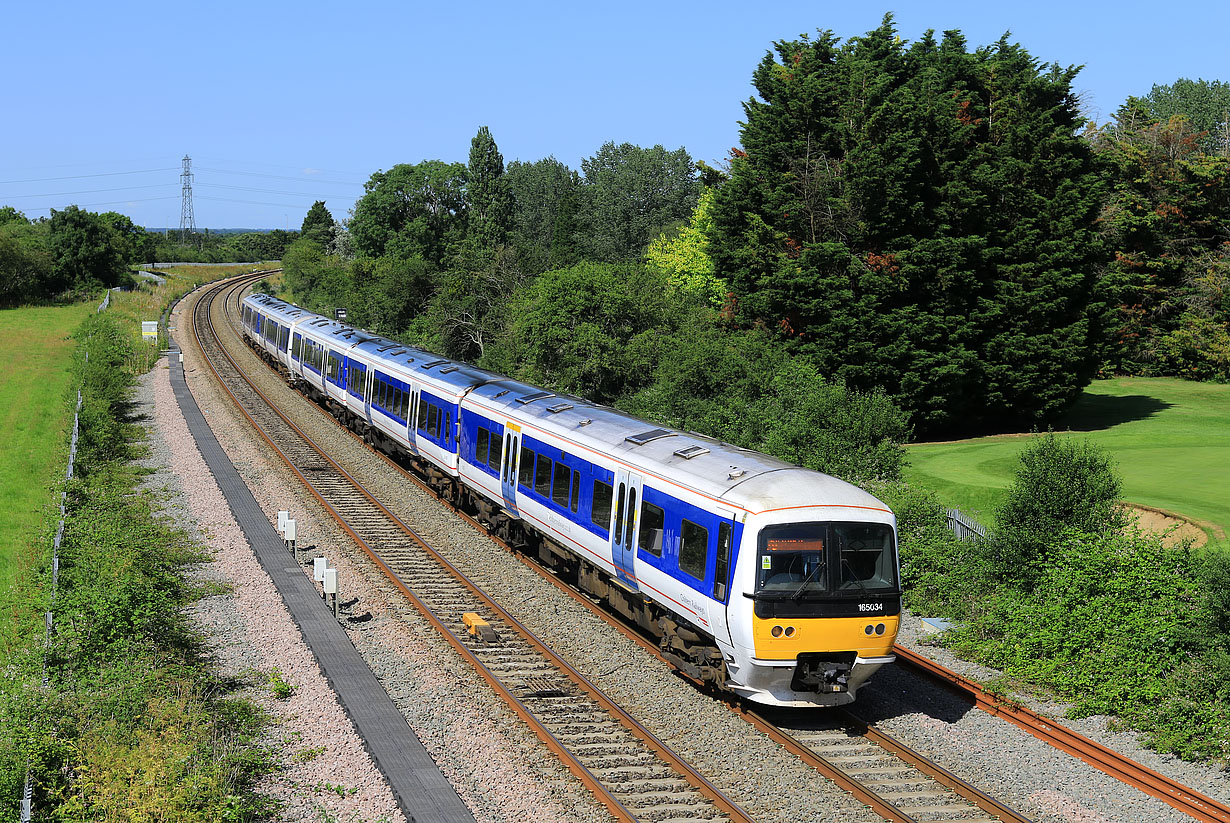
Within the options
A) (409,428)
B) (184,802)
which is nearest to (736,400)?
(409,428)

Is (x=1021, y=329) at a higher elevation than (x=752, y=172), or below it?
below

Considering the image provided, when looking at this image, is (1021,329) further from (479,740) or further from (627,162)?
(627,162)

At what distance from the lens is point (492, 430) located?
2109 centimetres

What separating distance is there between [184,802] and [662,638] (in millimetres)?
7040

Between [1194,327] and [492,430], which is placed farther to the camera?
[1194,327]

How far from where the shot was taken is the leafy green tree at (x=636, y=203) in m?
93.9

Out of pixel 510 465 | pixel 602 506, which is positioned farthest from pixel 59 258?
pixel 602 506

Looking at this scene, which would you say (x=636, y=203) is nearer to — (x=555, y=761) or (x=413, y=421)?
(x=413, y=421)

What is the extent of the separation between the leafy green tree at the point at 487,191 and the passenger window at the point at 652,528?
5908 centimetres

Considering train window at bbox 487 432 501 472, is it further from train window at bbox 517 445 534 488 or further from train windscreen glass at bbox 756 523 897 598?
train windscreen glass at bbox 756 523 897 598

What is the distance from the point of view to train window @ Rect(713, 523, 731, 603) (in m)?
12.4

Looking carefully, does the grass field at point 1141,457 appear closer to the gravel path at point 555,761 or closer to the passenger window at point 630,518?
the gravel path at point 555,761

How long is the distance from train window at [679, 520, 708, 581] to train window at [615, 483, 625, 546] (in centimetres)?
185

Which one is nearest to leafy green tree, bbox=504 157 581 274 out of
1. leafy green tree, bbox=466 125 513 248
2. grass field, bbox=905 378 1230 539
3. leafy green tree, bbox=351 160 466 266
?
leafy green tree, bbox=351 160 466 266
